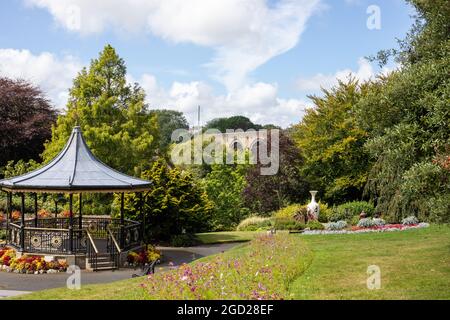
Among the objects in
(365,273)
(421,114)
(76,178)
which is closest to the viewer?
(421,114)

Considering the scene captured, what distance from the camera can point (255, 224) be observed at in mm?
27109

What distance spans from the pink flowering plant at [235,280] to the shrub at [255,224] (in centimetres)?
1283

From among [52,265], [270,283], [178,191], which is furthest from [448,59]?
[178,191]

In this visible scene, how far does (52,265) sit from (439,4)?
13.1 metres

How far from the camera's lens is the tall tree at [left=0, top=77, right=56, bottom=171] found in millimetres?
32219

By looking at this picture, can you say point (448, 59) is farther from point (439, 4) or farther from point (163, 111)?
point (163, 111)

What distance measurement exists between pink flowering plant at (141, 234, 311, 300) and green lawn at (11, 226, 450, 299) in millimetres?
307

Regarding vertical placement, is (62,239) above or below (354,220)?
above

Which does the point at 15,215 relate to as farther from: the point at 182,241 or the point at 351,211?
the point at 351,211

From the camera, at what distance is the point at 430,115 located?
10.1m

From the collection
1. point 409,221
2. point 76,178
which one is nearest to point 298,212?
point 409,221

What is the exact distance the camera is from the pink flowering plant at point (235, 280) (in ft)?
28.7

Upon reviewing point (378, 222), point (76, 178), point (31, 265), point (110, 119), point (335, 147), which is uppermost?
point (110, 119)

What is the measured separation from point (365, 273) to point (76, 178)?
1032cm
